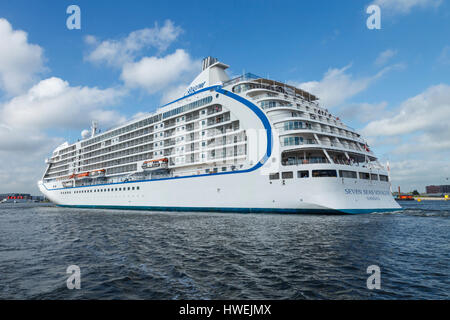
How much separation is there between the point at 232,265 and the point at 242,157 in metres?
23.9

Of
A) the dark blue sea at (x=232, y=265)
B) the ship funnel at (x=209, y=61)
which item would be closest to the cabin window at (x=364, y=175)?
the dark blue sea at (x=232, y=265)

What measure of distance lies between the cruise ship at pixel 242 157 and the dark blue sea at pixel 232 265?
10912 mm

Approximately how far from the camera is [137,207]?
43750mm

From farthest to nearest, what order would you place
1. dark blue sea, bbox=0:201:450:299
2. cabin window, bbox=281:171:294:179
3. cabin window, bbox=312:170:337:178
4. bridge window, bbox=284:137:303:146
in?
1. bridge window, bbox=284:137:303:146
2. cabin window, bbox=281:171:294:179
3. cabin window, bbox=312:170:337:178
4. dark blue sea, bbox=0:201:450:299

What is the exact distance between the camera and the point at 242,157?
109 feet

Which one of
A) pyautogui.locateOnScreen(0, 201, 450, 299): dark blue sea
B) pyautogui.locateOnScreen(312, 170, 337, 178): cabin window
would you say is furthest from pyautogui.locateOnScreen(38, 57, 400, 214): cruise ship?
pyautogui.locateOnScreen(0, 201, 450, 299): dark blue sea

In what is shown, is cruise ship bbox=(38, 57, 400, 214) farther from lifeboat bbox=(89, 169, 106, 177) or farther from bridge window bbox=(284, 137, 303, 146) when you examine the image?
lifeboat bbox=(89, 169, 106, 177)

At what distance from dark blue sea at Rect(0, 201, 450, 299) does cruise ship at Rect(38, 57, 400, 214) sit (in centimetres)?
Result: 1091

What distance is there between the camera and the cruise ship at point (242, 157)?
27.0 metres

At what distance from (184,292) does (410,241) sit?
1296 cm

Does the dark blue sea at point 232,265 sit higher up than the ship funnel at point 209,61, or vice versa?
the ship funnel at point 209,61

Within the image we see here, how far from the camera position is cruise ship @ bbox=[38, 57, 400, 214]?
27016mm

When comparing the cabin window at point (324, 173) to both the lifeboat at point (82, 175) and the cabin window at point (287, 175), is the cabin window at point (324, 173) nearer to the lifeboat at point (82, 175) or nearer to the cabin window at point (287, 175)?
the cabin window at point (287, 175)

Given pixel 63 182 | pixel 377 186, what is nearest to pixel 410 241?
pixel 377 186
